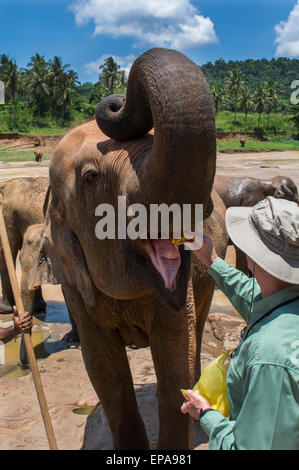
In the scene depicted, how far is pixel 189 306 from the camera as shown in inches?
119

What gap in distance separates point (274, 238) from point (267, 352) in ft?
1.25

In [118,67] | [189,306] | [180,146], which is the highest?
[118,67]

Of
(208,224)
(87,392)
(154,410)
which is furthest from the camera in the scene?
(87,392)

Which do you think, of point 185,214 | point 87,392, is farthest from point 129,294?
point 87,392

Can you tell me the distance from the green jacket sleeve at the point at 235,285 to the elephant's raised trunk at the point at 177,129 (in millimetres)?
456

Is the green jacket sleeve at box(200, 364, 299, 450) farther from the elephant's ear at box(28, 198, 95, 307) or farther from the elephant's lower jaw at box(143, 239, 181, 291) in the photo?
the elephant's ear at box(28, 198, 95, 307)

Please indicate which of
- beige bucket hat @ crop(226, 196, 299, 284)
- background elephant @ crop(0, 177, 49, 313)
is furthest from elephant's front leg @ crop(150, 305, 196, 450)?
background elephant @ crop(0, 177, 49, 313)

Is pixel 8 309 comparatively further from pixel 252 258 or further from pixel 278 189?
pixel 252 258

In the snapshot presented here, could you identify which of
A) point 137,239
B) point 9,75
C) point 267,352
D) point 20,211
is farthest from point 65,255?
point 9,75

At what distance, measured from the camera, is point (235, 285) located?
2.26 meters

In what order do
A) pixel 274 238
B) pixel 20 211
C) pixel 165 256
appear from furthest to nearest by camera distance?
pixel 20 211
pixel 165 256
pixel 274 238

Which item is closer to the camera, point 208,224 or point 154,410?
point 208,224

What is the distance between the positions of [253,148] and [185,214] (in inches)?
1687

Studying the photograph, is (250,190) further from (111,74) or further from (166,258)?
(111,74)
